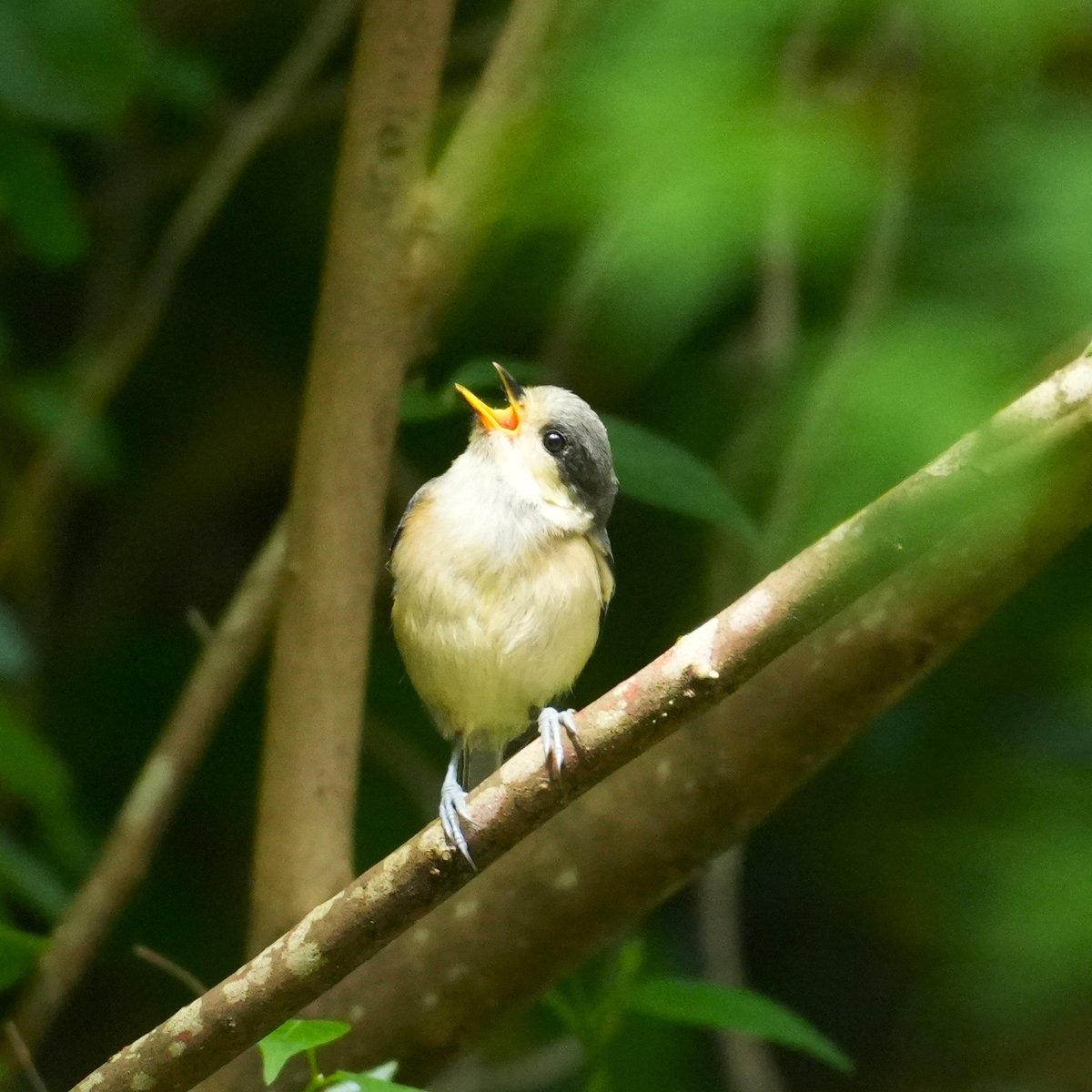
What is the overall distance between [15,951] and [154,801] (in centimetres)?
99

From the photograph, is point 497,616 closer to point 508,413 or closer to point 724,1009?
point 508,413

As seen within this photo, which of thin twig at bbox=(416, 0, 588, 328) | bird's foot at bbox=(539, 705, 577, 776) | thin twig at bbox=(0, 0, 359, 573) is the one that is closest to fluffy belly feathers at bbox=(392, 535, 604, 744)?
thin twig at bbox=(416, 0, 588, 328)

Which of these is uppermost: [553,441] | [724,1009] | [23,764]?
[553,441]

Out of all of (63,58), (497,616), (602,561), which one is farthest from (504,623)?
(63,58)

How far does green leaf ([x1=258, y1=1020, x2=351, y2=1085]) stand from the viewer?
5.27ft

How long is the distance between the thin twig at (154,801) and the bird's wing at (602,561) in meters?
0.60

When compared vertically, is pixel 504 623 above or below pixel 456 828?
above

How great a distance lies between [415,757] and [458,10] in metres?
2.01

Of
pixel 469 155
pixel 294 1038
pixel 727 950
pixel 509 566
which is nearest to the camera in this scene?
pixel 294 1038

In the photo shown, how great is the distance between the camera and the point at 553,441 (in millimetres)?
2979

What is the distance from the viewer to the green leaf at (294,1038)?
1.61 m

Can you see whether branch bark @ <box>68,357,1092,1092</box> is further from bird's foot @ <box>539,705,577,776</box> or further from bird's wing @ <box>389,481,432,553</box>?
bird's wing @ <box>389,481,432,553</box>

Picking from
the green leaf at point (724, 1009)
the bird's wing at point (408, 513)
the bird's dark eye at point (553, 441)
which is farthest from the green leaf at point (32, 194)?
the green leaf at point (724, 1009)

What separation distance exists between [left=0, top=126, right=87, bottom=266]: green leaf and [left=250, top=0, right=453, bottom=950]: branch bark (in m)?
0.67
